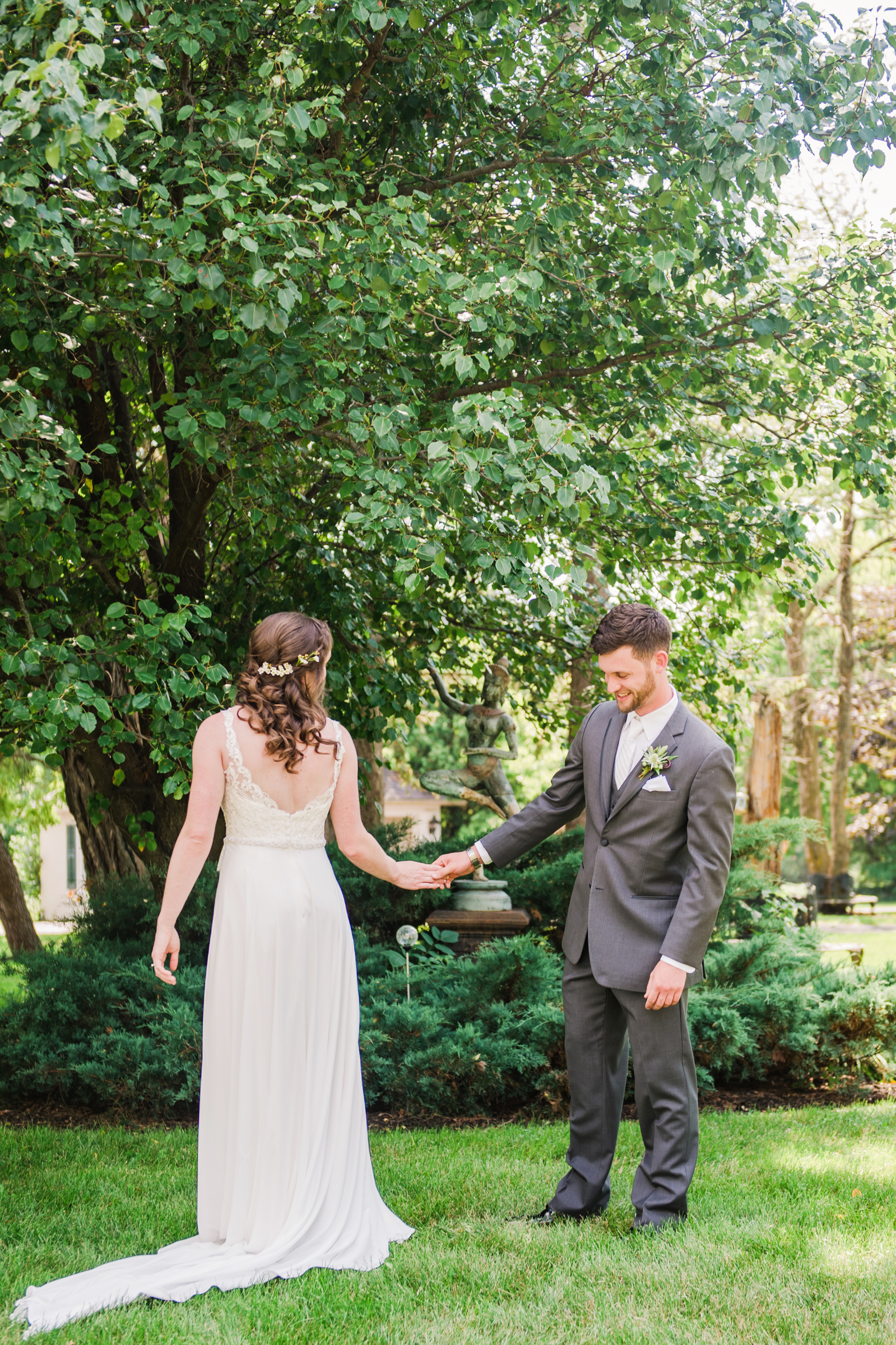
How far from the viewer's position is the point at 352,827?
4074 millimetres

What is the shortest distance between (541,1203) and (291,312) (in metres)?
3.99

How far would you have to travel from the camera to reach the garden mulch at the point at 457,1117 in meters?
6.01

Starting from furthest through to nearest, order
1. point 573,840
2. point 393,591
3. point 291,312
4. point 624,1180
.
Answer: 1. point 573,840
2. point 393,591
3. point 291,312
4. point 624,1180

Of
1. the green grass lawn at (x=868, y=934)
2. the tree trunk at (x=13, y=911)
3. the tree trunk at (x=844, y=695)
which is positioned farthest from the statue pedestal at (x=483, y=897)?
the tree trunk at (x=844, y=695)

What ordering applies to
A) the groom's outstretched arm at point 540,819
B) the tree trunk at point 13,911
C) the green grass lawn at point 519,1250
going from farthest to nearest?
the tree trunk at point 13,911, the groom's outstretched arm at point 540,819, the green grass lawn at point 519,1250

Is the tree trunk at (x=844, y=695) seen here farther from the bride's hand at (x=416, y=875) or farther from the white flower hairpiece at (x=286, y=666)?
the white flower hairpiece at (x=286, y=666)

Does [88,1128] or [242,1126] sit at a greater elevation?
[242,1126]

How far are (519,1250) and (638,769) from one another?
1.70 meters

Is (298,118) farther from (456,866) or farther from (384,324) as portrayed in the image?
(456,866)

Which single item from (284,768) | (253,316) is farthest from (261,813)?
(253,316)

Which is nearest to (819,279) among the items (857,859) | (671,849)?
(671,849)

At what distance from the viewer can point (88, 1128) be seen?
600 cm

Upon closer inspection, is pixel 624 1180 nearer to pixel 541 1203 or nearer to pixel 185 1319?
pixel 541 1203

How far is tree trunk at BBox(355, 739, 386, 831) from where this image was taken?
402 inches
